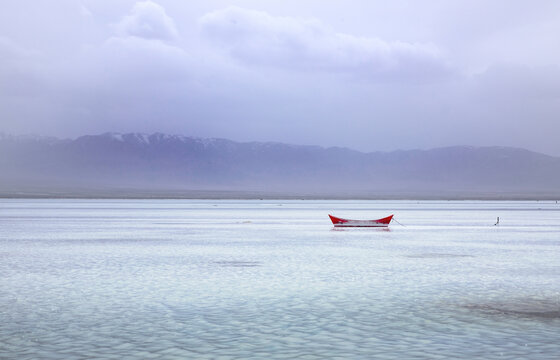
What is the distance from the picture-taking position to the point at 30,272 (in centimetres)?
3050

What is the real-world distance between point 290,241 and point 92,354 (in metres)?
38.4

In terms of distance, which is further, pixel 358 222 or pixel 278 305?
pixel 358 222

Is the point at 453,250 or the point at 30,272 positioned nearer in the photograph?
the point at 30,272

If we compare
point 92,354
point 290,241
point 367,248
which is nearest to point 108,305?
point 92,354

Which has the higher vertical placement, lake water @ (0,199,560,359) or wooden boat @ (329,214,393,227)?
wooden boat @ (329,214,393,227)

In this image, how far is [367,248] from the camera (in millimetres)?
47062

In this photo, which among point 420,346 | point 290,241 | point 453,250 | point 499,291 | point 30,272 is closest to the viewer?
point 420,346

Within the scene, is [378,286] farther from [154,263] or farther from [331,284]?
[154,263]

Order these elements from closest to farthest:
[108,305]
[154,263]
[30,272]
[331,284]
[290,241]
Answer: [108,305], [331,284], [30,272], [154,263], [290,241]

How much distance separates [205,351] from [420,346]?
16.4 feet

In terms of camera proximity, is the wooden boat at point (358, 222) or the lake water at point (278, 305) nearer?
the lake water at point (278, 305)

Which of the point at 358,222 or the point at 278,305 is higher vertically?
the point at 358,222

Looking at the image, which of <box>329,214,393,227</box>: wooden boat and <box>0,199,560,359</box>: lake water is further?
<box>329,214,393,227</box>: wooden boat

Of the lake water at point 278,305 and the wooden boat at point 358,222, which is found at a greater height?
the wooden boat at point 358,222
